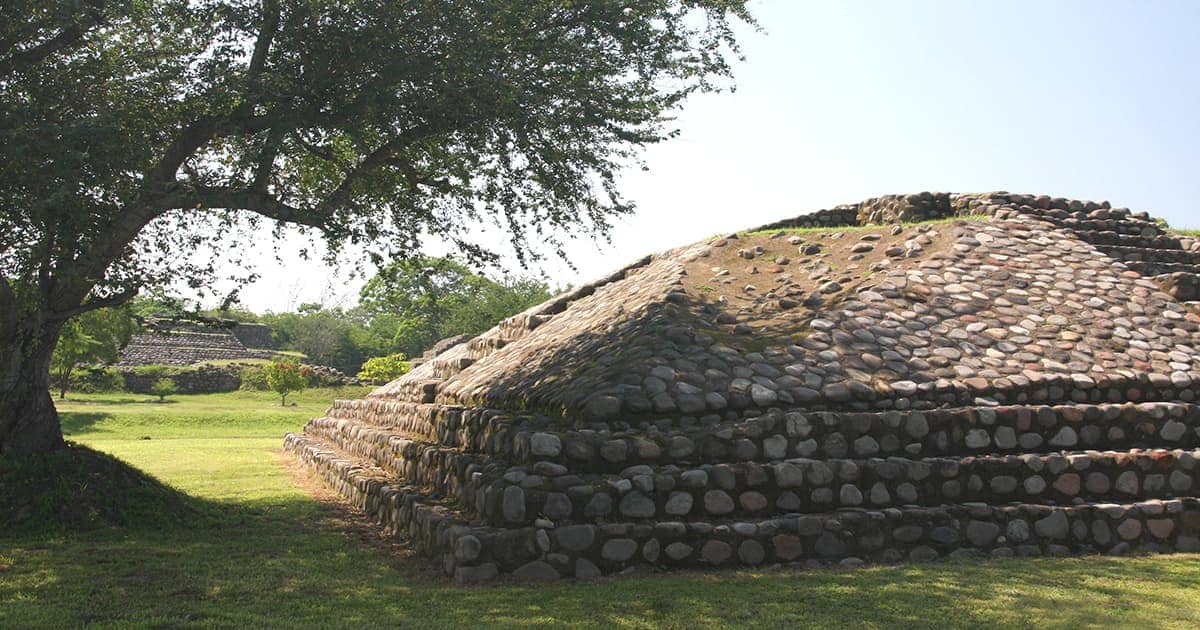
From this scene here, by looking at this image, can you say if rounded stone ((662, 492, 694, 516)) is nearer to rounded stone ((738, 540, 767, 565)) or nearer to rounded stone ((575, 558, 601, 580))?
rounded stone ((738, 540, 767, 565))

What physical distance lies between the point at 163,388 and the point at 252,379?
397cm

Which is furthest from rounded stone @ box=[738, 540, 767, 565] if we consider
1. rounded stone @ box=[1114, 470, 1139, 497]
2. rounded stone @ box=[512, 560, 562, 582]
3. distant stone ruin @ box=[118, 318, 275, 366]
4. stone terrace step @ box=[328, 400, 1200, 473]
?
distant stone ruin @ box=[118, 318, 275, 366]

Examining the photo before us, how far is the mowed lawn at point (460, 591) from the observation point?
5207 millimetres

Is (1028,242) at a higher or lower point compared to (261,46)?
lower

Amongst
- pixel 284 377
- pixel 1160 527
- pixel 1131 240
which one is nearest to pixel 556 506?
pixel 1160 527

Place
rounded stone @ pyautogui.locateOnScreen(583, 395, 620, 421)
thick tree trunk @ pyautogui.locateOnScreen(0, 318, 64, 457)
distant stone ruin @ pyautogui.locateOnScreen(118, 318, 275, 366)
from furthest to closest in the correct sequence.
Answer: distant stone ruin @ pyautogui.locateOnScreen(118, 318, 275, 366)
thick tree trunk @ pyautogui.locateOnScreen(0, 318, 64, 457)
rounded stone @ pyautogui.locateOnScreen(583, 395, 620, 421)

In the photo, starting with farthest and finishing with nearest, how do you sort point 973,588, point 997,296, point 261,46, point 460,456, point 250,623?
point 997,296 → point 261,46 → point 460,456 → point 973,588 → point 250,623

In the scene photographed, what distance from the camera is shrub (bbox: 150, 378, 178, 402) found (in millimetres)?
30938

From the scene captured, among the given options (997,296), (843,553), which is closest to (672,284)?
(997,296)

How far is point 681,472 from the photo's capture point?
6.71 metres

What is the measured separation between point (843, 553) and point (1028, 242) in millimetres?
5969

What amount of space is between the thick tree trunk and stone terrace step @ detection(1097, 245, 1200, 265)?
36.1 ft

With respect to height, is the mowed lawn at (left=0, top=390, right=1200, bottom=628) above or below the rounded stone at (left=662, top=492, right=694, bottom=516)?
below

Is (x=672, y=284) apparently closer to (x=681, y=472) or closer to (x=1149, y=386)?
(x=681, y=472)
